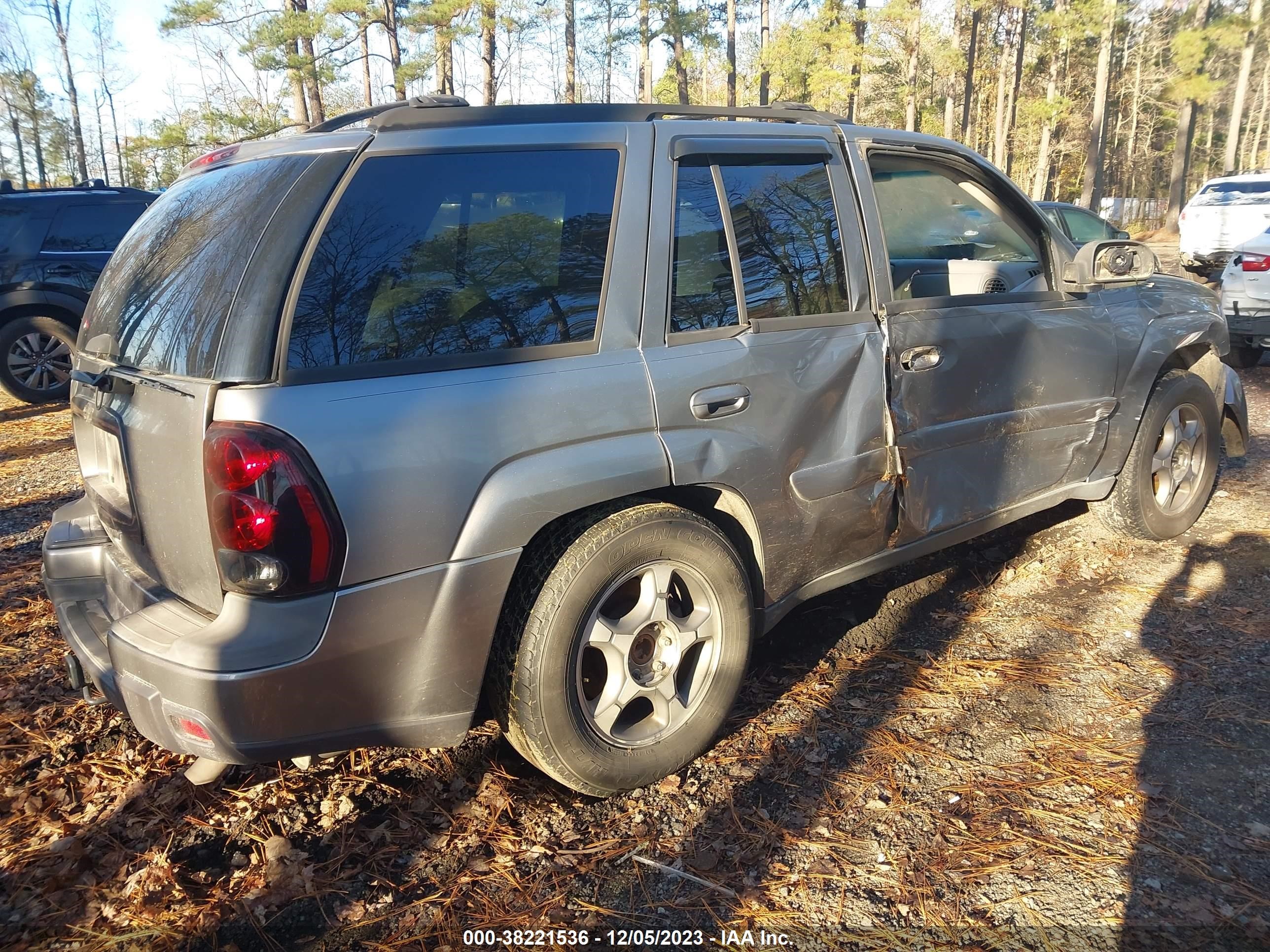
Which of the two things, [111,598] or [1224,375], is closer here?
[111,598]

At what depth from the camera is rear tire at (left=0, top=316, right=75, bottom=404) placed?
333 inches

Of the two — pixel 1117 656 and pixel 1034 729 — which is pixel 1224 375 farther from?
pixel 1034 729

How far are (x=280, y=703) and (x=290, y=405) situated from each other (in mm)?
689

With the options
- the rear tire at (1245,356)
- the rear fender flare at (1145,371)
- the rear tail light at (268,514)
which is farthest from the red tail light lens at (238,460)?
the rear tire at (1245,356)

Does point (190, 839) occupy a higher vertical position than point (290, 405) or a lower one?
lower

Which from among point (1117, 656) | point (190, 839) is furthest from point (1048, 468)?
point (190, 839)

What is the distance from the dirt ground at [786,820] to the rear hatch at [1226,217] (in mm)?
15045

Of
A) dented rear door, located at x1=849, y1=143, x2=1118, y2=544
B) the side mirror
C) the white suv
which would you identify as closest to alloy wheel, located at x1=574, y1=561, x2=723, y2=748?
dented rear door, located at x1=849, y1=143, x2=1118, y2=544

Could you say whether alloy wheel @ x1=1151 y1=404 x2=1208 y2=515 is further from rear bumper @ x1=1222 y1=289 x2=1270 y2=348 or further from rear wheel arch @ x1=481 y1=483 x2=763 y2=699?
rear bumper @ x1=1222 y1=289 x2=1270 y2=348

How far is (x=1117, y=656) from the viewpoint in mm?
3467

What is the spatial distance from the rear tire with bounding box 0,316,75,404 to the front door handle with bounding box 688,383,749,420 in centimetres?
798

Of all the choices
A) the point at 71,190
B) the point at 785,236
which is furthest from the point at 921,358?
the point at 71,190

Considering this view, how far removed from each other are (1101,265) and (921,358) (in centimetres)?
121

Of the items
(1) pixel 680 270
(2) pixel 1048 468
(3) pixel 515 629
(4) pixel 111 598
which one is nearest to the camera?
(3) pixel 515 629
